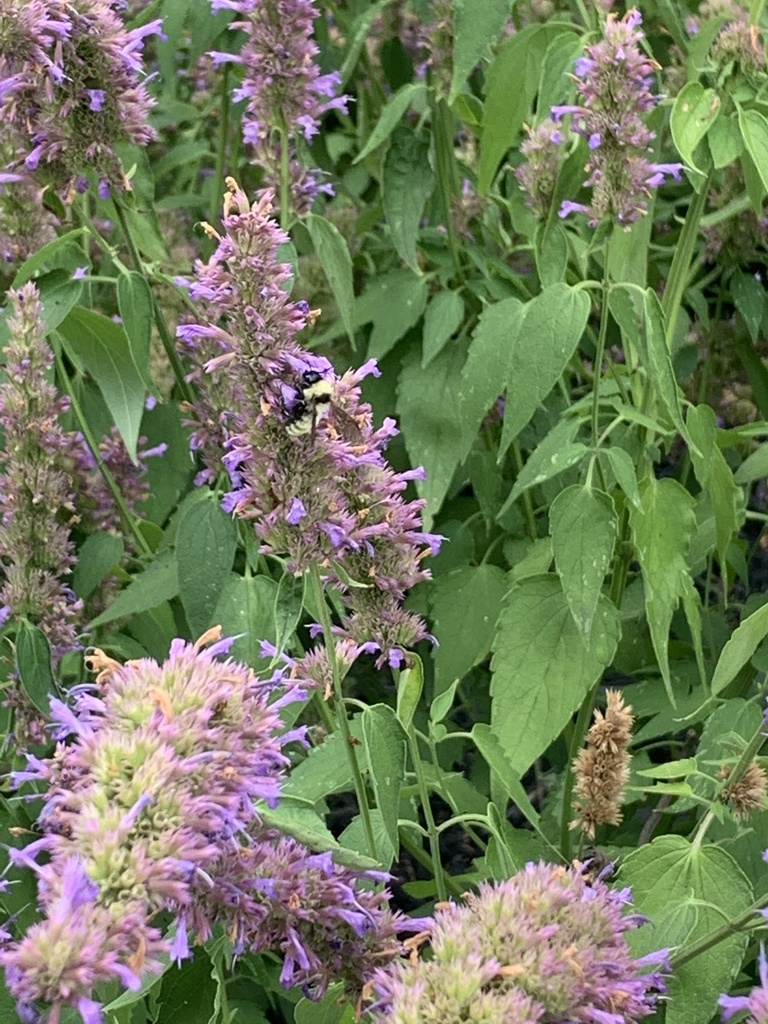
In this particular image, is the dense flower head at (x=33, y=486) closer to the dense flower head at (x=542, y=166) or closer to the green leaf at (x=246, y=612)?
the green leaf at (x=246, y=612)

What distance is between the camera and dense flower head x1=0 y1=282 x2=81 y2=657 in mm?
1008

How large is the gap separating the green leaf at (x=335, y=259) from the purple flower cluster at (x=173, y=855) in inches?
23.3

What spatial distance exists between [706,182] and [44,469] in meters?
0.65

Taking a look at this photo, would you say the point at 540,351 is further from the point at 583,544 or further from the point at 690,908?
the point at 690,908

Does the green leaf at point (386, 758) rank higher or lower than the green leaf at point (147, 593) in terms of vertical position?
higher

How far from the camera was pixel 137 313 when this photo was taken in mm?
995

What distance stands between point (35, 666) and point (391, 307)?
2.06 feet

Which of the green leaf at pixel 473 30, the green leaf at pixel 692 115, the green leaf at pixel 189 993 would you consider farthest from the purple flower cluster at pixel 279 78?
the green leaf at pixel 189 993

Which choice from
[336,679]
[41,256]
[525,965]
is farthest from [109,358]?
[525,965]

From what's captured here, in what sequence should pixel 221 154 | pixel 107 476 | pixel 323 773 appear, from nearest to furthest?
pixel 323 773
pixel 107 476
pixel 221 154

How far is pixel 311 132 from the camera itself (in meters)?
1.12

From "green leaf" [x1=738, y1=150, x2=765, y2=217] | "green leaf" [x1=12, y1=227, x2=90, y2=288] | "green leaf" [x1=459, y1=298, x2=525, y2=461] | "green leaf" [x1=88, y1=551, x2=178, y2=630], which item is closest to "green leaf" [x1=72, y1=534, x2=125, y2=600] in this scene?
"green leaf" [x1=88, y1=551, x2=178, y2=630]

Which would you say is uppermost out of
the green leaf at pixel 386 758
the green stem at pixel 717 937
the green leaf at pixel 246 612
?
the green leaf at pixel 386 758

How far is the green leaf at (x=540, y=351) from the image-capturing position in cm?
96
